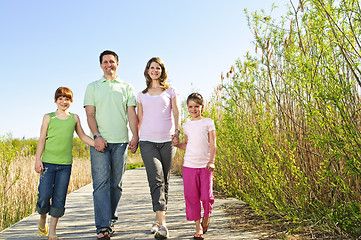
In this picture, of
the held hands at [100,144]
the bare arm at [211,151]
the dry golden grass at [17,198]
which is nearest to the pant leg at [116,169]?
the held hands at [100,144]

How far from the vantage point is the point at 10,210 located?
16.2ft

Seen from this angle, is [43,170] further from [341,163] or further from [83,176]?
[83,176]

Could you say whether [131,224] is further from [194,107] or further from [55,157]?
[194,107]

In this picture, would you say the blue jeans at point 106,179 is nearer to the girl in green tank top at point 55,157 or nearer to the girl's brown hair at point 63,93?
the girl in green tank top at point 55,157

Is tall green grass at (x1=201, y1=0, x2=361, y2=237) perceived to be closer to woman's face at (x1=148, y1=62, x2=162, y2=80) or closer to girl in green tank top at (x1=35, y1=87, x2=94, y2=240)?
woman's face at (x1=148, y1=62, x2=162, y2=80)

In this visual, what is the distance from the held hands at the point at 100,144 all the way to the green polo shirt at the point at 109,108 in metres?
0.09

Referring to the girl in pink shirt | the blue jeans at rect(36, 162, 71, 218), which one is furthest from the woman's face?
the blue jeans at rect(36, 162, 71, 218)

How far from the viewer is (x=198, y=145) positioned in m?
3.09

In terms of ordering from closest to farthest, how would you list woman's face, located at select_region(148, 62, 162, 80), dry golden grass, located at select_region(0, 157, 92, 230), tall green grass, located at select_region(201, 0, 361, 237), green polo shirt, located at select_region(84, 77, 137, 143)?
tall green grass, located at select_region(201, 0, 361, 237), green polo shirt, located at select_region(84, 77, 137, 143), woman's face, located at select_region(148, 62, 162, 80), dry golden grass, located at select_region(0, 157, 92, 230)

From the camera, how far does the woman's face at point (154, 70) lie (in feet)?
10.8

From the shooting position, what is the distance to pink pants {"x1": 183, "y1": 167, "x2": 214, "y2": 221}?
119 inches

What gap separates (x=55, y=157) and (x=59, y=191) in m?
0.33

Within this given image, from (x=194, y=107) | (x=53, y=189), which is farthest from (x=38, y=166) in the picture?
(x=194, y=107)

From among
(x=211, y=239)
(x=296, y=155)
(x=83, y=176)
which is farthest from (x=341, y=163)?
(x=83, y=176)
